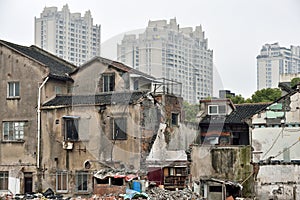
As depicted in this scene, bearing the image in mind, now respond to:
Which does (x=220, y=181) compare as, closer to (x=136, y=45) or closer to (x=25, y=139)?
(x=136, y=45)

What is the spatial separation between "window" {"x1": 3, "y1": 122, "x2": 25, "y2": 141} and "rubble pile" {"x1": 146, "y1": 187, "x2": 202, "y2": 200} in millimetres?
7261

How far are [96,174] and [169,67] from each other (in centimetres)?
617

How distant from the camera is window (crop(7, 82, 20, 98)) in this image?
25.7 metres

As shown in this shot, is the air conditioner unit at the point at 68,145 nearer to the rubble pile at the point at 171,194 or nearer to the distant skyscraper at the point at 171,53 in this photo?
the rubble pile at the point at 171,194

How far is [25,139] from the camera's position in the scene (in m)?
25.1

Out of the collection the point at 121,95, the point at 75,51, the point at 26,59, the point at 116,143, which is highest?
the point at 75,51

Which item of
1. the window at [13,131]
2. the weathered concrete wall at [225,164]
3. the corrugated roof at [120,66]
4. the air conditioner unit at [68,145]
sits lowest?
the weathered concrete wall at [225,164]

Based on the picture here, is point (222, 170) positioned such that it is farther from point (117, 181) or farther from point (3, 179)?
point (3, 179)

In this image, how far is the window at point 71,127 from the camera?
2406cm

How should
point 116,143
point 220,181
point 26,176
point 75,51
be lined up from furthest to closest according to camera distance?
1. point 75,51
2. point 26,176
3. point 116,143
4. point 220,181

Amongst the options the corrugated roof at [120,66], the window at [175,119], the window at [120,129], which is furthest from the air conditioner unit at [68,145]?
the window at [175,119]

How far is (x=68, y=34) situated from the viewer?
53.2 meters

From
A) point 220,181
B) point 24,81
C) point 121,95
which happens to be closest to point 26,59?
point 24,81

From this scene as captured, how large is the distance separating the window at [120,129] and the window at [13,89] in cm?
550
